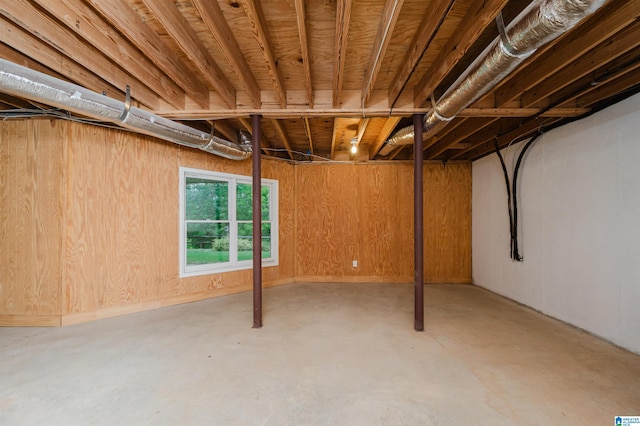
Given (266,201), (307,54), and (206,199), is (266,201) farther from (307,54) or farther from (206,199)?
(307,54)

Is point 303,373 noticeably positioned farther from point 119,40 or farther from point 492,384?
point 119,40

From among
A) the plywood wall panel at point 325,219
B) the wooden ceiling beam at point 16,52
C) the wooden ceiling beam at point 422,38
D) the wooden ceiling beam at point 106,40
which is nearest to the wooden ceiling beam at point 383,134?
the plywood wall panel at point 325,219

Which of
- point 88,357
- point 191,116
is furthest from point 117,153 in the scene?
point 88,357

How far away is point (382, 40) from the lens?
189cm

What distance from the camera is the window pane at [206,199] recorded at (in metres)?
3.97

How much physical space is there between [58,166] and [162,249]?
148 cm

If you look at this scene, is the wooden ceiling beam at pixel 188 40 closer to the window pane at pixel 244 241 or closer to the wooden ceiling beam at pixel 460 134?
the window pane at pixel 244 241

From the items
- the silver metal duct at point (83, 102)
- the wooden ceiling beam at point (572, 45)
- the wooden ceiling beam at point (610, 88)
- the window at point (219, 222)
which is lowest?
the window at point (219, 222)

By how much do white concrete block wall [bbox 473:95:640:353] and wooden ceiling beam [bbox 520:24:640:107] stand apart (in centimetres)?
75

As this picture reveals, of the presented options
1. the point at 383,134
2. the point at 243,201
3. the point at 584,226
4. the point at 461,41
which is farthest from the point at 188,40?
the point at 584,226

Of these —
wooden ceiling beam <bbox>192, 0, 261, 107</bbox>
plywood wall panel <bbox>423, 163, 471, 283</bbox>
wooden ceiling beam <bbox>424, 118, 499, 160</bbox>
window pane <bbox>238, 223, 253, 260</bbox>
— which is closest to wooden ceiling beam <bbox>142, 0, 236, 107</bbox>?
wooden ceiling beam <bbox>192, 0, 261, 107</bbox>

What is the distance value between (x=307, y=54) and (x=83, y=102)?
1926mm

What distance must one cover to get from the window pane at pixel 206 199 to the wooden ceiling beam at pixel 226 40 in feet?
6.30

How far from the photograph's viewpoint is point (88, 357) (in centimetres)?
230
